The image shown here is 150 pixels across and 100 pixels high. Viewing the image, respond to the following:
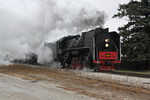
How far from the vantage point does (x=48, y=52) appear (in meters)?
21.3

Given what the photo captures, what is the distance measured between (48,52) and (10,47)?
15.6ft

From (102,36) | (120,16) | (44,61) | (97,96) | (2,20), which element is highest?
(120,16)

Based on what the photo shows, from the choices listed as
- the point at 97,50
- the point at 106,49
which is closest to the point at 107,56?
the point at 106,49

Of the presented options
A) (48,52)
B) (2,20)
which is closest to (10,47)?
(2,20)

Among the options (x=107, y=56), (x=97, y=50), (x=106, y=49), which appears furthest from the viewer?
(x=106, y=49)

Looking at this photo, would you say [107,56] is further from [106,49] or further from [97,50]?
[97,50]

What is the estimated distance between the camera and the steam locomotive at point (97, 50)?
51.7 feet

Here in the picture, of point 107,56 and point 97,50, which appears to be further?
point 107,56

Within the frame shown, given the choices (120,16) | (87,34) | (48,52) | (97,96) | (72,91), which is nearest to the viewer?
(97,96)

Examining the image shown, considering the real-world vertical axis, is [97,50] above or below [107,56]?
above

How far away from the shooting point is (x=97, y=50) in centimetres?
1574

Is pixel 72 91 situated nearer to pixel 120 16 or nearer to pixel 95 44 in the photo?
pixel 95 44

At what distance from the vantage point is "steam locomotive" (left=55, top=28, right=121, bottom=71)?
15.8m

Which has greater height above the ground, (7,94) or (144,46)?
(144,46)
